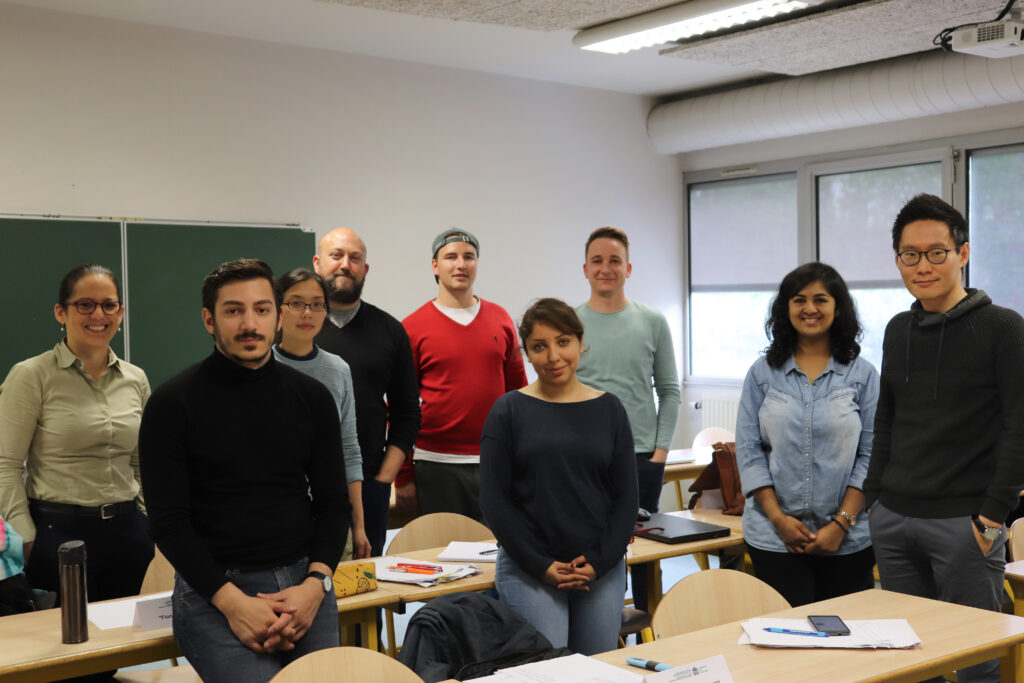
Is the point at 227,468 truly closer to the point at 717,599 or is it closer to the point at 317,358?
the point at 317,358

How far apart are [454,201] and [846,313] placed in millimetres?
3691

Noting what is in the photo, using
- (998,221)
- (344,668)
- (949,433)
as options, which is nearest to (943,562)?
(949,433)

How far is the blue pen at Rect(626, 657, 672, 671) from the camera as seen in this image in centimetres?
213

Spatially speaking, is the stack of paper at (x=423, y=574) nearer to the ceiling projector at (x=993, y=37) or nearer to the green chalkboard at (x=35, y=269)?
the green chalkboard at (x=35, y=269)

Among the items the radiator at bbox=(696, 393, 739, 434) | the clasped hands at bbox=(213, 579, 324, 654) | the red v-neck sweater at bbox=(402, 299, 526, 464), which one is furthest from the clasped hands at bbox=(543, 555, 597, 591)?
the radiator at bbox=(696, 393, 739, 434)

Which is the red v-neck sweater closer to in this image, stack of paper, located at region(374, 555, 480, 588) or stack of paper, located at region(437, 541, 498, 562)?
stack of paper, located at region(437, 541, 498, 562)

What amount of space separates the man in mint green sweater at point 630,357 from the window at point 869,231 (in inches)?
110

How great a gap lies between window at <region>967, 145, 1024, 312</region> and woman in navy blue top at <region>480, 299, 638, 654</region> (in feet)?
13.6

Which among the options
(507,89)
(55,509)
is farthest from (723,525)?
(507,89)

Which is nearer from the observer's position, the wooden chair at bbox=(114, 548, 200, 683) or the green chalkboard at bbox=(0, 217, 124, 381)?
the wooden chair at bbox=(114, 548, 200, 683)

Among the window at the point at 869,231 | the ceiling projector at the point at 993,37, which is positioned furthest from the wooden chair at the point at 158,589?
the window at the point at 869,231

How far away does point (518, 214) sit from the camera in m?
6.77

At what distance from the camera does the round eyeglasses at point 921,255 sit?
265 centimetres

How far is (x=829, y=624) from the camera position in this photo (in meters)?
2.39
